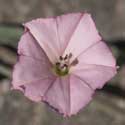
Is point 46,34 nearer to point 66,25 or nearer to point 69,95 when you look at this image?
point 66,25

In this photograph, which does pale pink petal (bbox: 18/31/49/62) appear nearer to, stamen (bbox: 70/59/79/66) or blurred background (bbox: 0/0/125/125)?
stamen (bbox: 70/59/79/66)

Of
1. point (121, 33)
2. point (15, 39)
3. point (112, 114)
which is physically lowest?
point (112, 114)

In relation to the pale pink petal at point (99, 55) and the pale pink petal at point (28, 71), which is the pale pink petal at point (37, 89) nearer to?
the pale pink petal at point (28, 71)

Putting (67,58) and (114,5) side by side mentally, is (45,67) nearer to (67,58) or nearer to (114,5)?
(67,58)

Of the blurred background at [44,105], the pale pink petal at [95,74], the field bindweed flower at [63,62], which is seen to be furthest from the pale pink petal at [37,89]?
the blurred background at [44,105]

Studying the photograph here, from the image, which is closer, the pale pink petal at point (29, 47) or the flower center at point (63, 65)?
the pale pink petal at point (29, 47)

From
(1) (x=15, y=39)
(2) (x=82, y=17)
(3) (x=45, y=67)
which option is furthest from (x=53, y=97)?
(1) (x=15, y=39)
